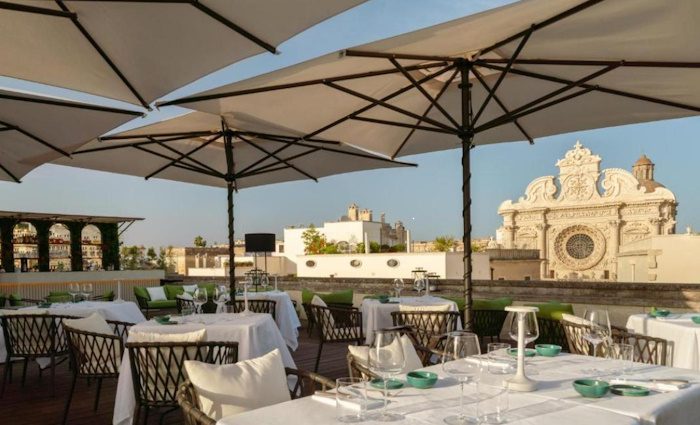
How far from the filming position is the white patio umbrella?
632cm

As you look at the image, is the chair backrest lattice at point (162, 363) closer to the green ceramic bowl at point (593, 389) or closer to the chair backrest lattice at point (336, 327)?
the green ceramic bowl at point (593, 389)

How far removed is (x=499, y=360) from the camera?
285cm

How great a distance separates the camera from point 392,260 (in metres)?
29.2

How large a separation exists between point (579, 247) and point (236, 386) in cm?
6156

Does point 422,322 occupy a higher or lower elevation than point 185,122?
lower

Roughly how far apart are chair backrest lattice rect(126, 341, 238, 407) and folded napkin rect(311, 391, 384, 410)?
4.79ft

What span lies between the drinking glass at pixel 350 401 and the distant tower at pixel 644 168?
242ft

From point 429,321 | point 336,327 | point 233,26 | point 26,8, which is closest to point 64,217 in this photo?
point 336,327

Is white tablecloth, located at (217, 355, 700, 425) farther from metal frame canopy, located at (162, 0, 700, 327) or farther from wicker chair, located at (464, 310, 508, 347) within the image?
wicker chair, located at (464, 310, 508, 347)

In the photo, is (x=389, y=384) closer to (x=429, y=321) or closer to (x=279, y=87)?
(x=279, y=87)

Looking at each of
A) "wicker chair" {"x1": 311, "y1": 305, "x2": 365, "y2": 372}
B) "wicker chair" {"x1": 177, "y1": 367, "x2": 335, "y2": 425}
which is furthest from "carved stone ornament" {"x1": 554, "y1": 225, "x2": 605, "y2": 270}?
"wicker chair" {"x1": 177, "y1": 367, "x2": 335, "y2": 425}

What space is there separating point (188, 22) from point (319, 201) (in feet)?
224

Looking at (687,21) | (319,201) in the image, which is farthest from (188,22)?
(319,201)

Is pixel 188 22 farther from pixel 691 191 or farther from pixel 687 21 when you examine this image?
pixel 691 191
